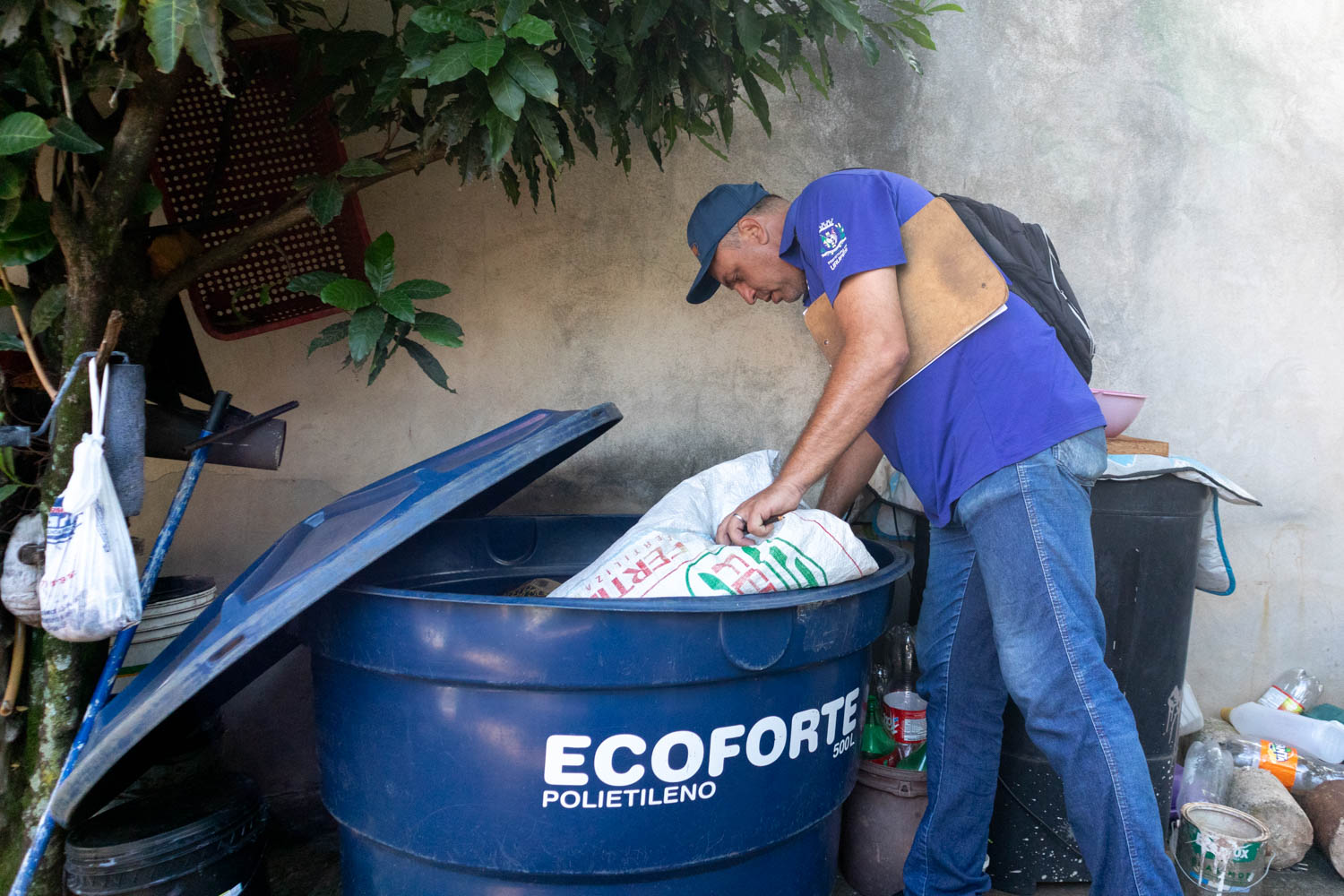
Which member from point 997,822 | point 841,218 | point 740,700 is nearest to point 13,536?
point 740,700

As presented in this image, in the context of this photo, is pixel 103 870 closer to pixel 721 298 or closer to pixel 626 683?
pixel 626 683

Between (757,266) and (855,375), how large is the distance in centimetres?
46

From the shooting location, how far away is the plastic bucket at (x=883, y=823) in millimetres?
2004

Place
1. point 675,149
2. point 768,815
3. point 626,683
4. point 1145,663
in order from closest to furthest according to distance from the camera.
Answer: point 626,683
point 768,815
point 1145,663
point 675,149

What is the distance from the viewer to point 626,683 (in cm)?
138

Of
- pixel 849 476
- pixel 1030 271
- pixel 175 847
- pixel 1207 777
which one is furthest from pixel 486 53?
pixel 1207 777

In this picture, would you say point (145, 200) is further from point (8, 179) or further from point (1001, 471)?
point (1001, 471)

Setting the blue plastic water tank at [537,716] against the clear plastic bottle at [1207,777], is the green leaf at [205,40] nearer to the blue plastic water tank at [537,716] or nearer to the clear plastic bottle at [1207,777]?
the blue plastic water tank at [537,716]

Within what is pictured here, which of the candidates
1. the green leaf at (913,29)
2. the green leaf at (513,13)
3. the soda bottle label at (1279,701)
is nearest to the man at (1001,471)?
the green leaf at (913,29)

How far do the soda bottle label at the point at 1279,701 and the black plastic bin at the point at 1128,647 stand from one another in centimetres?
88

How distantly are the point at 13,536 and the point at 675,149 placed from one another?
1.84 meters

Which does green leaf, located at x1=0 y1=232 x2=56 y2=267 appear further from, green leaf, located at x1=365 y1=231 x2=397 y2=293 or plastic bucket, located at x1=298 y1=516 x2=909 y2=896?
plastic bucket, located at x1=298 y1=516 x2=909 y2=896

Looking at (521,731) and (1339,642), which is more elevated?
(521,731)

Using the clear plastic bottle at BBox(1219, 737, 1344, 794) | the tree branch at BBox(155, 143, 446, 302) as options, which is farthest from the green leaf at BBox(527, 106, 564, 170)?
the clear plastic bottle at BBox(1219, 737, 1344, 794)
